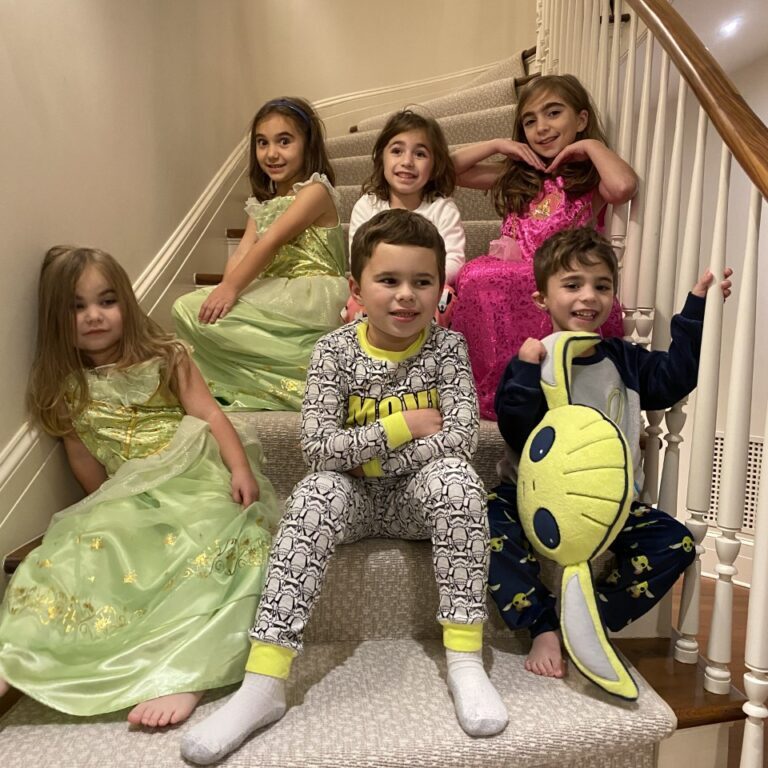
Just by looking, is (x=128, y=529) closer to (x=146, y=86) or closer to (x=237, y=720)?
(x=237, y=720)

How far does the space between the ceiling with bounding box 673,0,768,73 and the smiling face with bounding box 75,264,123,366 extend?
2.30m

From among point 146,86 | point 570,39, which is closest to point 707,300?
point 570,39

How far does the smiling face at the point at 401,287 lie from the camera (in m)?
1.23

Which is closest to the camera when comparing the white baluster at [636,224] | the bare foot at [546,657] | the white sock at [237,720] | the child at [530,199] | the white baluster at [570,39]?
the white sock at [237,720]

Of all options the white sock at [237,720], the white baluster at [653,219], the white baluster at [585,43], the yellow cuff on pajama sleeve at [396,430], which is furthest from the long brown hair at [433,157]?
the white sock at [237,720]

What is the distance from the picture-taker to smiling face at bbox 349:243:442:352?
123 cm

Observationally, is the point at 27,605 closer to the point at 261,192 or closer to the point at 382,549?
the point at 382,549

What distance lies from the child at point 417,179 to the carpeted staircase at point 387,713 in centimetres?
82

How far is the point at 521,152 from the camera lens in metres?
1.79

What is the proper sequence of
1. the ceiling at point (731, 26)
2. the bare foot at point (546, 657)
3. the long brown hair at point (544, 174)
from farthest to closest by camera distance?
the ceiling at point (731, 26), the long brown hair at point (544, 174), the bare foot at point (546, 657)

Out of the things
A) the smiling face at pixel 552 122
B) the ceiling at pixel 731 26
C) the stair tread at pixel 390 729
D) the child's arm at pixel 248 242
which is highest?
the ceiling at pixel 731 26

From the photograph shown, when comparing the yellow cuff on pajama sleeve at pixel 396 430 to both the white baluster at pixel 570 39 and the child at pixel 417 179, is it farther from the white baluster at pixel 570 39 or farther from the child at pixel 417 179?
the white baluster at pixel 570 39

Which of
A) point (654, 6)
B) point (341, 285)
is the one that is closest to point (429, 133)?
point (341, 285)

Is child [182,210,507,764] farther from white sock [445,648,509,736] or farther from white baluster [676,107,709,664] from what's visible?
white baluster [676,107,709,664]
